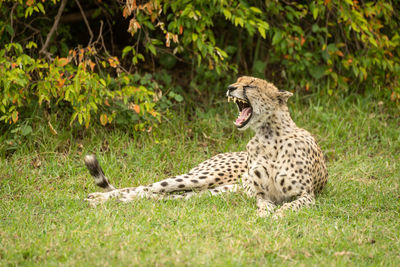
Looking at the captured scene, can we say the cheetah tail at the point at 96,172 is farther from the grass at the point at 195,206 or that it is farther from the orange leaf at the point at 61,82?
the orange leaf at the point at 61,82

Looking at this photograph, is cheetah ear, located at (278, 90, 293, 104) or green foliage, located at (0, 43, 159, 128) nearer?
cheetah ear, located at (278, 90, 293, 104)

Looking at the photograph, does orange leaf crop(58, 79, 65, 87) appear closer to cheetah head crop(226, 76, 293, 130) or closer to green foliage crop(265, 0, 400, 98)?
cheetah head crop(226, 76, 293, 130)

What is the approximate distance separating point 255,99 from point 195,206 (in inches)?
35.1

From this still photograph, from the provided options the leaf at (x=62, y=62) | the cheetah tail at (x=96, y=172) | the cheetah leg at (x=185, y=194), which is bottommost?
the cheetah leg at (x=185, y=194)

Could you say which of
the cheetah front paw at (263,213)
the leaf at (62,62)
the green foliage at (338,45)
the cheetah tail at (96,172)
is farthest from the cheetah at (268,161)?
the green foliage at (338,45)

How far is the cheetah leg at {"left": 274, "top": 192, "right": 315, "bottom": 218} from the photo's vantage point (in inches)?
152

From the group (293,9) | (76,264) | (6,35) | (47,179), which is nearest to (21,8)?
(6,35)

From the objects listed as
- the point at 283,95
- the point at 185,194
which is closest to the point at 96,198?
the point at 185,194

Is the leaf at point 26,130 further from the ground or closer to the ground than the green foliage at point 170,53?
closer to the ground

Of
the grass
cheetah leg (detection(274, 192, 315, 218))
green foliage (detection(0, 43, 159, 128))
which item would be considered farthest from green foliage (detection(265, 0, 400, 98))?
cheetah leg (detection(274, 192, 315, 218))

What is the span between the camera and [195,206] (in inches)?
161

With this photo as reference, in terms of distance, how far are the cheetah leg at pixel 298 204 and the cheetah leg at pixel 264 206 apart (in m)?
0.06

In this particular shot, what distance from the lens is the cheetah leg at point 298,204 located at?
12.6ft

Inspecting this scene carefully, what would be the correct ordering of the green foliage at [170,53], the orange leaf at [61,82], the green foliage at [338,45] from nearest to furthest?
the orange leaf at [61,82] → the green foliage at [170,53] → the green foliage at [338,45]
